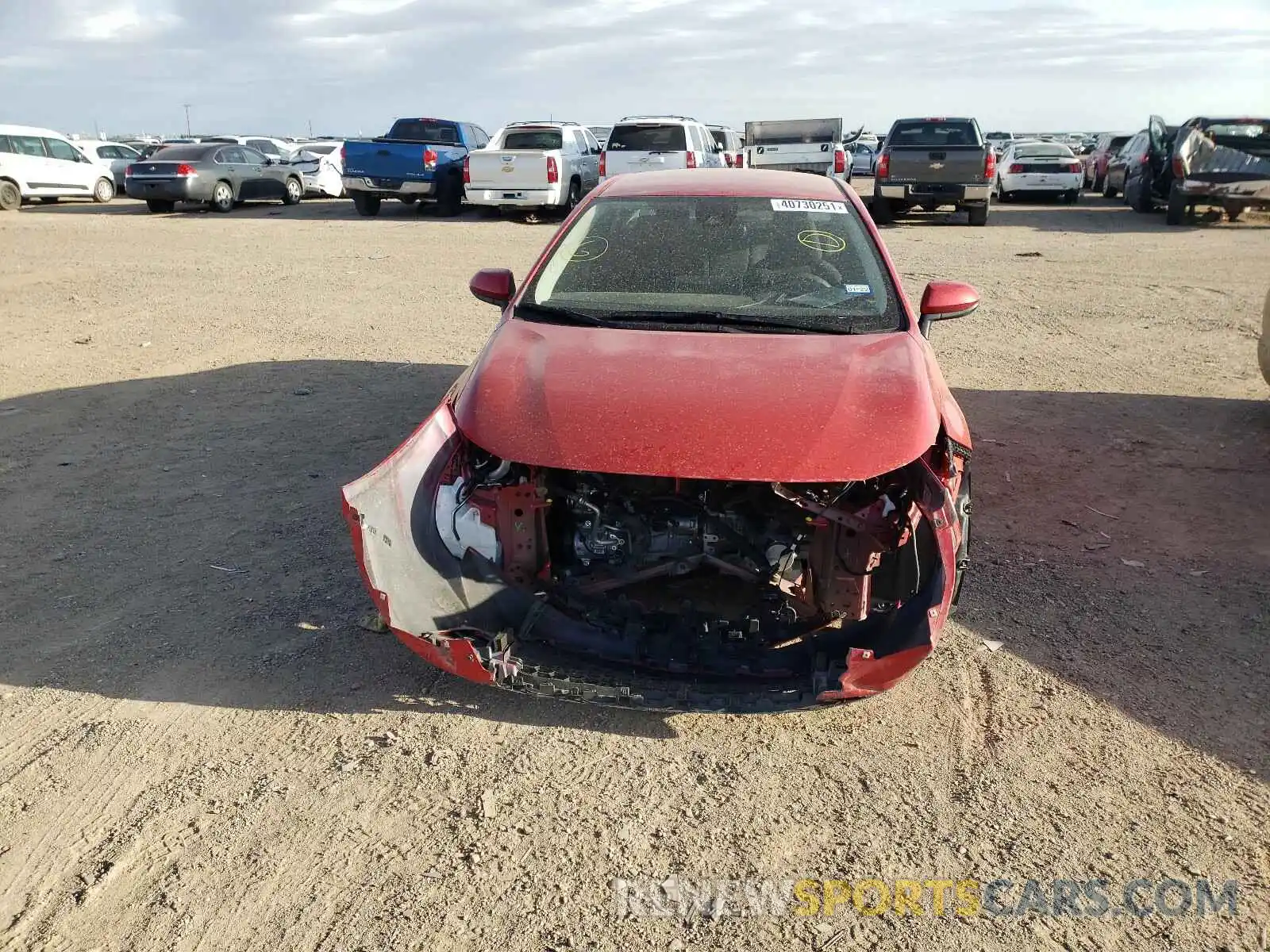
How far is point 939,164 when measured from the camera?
58.9 ft

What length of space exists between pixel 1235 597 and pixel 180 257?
46.4 feet

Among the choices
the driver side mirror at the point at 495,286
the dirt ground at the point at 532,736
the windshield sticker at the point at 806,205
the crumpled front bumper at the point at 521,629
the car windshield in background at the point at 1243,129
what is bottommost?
the dirt ground at the point at 532,736

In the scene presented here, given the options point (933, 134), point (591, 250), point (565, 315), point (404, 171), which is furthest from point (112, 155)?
point (565, 315)

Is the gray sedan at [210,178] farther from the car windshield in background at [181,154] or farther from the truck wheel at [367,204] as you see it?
the truck wheel at [367,204]

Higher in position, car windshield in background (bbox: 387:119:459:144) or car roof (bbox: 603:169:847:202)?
car windshield in background (bbox: 387:119:459:144)

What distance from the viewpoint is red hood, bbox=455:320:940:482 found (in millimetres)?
3322

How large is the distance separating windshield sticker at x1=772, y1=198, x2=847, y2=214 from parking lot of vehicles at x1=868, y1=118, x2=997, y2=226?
1410 cm

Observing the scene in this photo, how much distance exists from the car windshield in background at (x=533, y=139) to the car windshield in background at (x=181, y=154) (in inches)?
264

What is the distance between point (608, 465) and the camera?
329 cm

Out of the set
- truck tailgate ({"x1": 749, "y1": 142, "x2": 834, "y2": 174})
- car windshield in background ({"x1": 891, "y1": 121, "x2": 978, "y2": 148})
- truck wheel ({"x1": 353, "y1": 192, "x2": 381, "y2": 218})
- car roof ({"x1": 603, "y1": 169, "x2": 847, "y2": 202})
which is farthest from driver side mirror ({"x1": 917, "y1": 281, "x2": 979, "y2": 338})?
truck wheel ({"x1": 353, "y1": 192, "x2": 381, "y2": 218})

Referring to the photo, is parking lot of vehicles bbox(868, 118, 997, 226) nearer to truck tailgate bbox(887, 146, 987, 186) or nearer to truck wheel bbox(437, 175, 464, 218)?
truck tailgate bbox(887, 146, 987, 186)

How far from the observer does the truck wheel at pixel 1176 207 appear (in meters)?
18.4

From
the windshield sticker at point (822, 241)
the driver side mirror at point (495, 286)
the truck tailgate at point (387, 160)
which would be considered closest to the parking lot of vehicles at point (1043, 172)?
the truck tailgate at point (387, 160)

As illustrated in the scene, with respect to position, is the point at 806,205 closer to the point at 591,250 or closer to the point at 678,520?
the point at 591,250
